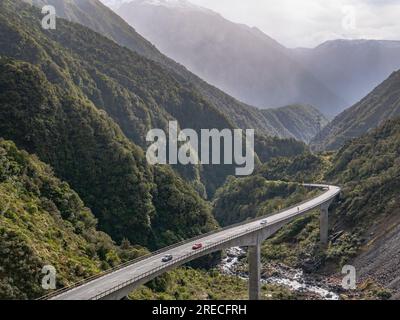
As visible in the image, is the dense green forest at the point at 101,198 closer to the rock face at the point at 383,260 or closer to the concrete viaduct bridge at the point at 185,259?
the rock face at the point at 383,260

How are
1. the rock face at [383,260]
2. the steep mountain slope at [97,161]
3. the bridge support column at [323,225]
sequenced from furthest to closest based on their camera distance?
1. the bridge support column at [323,225]
2. the steep mountain slope at [97,161]
3. the rock face at [383,260]

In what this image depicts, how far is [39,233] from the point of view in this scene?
56125 mm

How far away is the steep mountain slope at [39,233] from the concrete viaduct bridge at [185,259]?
4.62 m

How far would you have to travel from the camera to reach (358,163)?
4747 inches

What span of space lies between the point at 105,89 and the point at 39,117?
265ft

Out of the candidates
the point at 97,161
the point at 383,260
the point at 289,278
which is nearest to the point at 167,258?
the point at 289,278

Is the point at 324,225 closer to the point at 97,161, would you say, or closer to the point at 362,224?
the point at 362,224

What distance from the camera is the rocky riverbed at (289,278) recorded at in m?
75.2

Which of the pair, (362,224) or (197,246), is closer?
(197,246)

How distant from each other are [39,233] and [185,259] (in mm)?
16714

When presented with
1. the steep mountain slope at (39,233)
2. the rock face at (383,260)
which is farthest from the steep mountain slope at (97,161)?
the rock face at (383,260)

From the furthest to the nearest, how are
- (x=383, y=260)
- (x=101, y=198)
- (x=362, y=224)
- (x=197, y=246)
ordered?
(x=362, y=224), (x=101, y=198), (x=383, y=260), (x=197, y=246)
